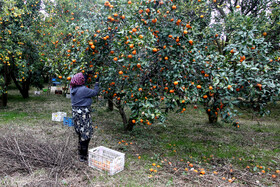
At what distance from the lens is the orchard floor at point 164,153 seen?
367 cm

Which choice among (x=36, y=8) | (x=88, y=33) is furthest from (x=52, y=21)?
(x=88, y=33)

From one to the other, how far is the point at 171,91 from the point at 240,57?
148cm

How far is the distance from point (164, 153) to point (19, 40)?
7.67 meters

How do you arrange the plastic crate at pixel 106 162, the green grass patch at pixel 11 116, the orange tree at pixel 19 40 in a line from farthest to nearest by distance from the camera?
the orange tree at pixel 19 40
the green grass patch at pixel 11 116
the plastic crate at pixel 106 162

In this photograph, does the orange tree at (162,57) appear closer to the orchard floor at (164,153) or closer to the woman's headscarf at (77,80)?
the woman's headscarf at (77,80)

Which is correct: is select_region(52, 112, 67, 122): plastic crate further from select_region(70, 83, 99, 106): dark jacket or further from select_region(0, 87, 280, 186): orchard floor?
select_region(70, 83, 99, 106): dark jacket

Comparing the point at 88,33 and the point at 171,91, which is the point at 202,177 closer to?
the point at 171,91

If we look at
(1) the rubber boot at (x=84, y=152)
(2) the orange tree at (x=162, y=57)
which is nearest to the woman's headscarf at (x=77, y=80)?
(2) the orange tree at (x=162, y=57)

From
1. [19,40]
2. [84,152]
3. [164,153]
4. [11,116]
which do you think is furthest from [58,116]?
[164,153]

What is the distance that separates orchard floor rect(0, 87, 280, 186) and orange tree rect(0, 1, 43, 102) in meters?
2.33

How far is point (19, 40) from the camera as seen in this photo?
8711 millimetres

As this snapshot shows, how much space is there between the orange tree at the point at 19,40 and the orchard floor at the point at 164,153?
7.64 feet

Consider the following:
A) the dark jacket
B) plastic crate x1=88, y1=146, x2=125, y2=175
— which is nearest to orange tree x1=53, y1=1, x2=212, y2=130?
the dark jacket

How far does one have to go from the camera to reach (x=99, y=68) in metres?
4.73
